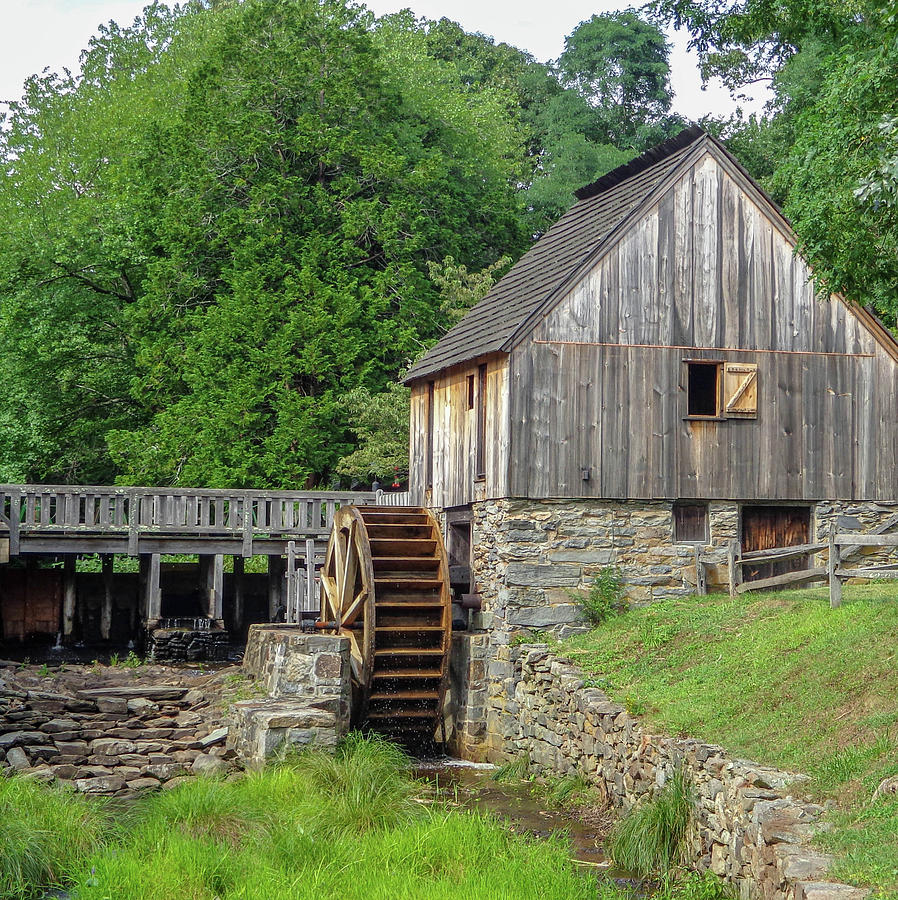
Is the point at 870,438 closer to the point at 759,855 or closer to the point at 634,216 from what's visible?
the point at 634,216

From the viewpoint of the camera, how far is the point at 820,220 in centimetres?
1118

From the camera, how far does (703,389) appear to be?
56.0ft

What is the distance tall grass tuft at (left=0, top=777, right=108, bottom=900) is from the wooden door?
982cm

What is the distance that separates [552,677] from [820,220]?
5.71 metres

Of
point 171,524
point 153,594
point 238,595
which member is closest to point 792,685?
point 171,524

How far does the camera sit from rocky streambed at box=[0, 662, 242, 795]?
11289 mm

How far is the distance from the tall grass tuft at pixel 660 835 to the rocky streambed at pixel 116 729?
383 centimetres

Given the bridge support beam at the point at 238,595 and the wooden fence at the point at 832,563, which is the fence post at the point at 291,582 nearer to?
the bridge support beam at the point at 238,595

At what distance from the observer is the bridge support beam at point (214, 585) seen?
24.1 metres

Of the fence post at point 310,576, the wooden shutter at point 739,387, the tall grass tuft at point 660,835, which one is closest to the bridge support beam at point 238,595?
the fence post at point 310,576

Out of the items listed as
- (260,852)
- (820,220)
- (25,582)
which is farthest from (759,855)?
(25,582)

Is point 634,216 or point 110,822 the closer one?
point 110,822

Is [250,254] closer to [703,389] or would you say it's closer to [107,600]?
[107,600]

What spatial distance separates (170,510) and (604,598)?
10.1m
